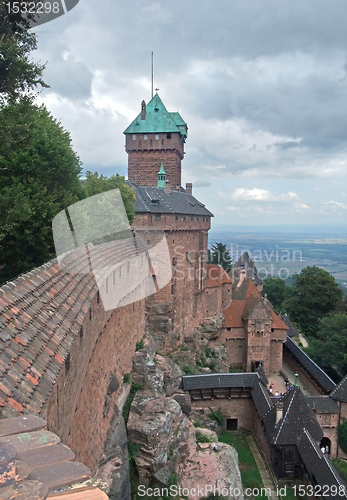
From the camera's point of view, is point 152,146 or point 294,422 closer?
point 294,422

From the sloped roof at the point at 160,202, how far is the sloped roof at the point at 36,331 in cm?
1756

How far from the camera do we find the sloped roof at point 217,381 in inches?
996

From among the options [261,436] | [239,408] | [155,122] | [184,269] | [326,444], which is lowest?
[326,444]

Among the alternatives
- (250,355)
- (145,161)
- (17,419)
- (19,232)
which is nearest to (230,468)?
(19,232)

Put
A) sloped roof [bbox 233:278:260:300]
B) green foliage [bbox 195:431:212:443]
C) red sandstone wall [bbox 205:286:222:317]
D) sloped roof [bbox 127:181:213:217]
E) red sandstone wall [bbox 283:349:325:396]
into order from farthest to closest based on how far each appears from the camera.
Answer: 1. sloped roof [bbox 233:278:260:300]
2. red sandstone wall [bbox 205:286:222:317]
3. red sandstone wall [bbox 283:349:325:396]
4. sloped roof [bbox 127:181:213:217]
5. green foliage [bbox 195:431:212:443]

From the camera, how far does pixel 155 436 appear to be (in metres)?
12.5

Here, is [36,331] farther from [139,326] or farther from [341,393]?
[341,393]

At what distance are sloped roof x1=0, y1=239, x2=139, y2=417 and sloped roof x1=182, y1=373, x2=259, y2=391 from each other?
65.3 ft

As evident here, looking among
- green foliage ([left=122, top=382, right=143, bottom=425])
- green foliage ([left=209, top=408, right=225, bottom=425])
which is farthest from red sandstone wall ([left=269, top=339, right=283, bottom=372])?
green foliage ([left=122, top=382, right=143, bottom=425])

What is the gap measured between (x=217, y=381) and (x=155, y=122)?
79.1 ft

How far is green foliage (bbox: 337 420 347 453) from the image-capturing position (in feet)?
80.0

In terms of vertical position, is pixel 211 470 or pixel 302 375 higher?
pixel 211 470

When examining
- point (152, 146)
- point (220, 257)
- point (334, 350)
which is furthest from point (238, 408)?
point (220, 257)

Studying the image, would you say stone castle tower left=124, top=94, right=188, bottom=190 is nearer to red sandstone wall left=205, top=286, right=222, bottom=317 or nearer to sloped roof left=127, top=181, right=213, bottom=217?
sloped roof left=127, top=181, right=213, bottom=217
